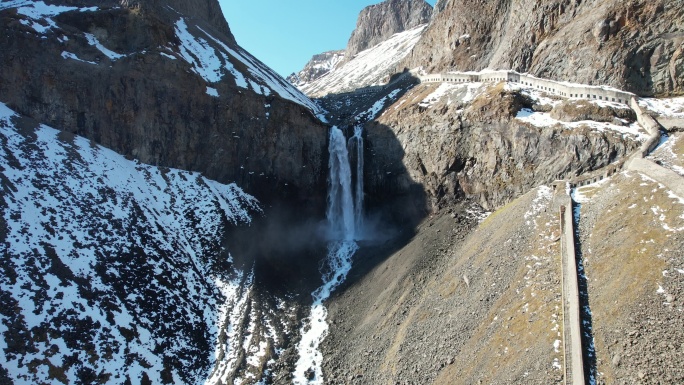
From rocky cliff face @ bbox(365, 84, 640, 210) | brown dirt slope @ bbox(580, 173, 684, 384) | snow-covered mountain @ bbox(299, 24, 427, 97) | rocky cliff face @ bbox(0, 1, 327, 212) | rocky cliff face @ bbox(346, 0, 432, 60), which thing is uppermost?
rocky cliff face @ bbox(346, 0, 432, 60)

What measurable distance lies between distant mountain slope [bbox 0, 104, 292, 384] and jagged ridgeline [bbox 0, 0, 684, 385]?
154 mm

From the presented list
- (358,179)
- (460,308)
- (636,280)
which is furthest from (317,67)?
(636,280)

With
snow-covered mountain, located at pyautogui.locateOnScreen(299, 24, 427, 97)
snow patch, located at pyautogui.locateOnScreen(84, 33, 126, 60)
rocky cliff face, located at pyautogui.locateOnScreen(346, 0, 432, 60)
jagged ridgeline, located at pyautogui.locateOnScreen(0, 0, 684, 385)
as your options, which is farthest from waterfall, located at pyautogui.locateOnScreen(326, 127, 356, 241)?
rocky cliff face, located at pyautogui.locateOnScreen(346, 0, 432, 60)

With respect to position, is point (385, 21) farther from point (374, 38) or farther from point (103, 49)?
point (103, 49)

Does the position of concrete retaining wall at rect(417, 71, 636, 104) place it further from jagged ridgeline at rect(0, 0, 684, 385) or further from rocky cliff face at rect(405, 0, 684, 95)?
rocky cliff face at rect(405, 0, 684, 95)

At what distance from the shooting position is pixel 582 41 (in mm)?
42781

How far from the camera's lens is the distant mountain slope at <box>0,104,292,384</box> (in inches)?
981

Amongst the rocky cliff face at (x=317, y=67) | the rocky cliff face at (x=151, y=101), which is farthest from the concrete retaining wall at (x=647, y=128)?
the rocky cliff face at (x=317, y=67)

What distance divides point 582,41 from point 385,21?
122549mm

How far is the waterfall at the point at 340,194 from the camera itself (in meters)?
46.9

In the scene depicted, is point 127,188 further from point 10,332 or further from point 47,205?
point 10,332

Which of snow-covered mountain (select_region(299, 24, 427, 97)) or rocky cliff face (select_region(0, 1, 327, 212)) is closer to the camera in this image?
rocky cliff face (select_region(0, 1, 327, 212))

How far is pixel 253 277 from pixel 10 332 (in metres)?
17.7

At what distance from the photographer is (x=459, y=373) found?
21.7m
